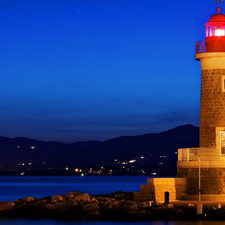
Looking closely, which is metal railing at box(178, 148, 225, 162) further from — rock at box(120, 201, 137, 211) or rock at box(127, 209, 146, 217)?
rock at box(127, 209, 146, 217)

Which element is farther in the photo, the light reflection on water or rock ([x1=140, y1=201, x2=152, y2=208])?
rock ([x1=140, y1=201, x2=152, y2=208])

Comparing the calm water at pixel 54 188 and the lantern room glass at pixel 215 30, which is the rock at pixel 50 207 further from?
the calm water at pixel 54 188

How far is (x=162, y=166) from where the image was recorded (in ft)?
630

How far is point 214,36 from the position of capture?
24.9 meters

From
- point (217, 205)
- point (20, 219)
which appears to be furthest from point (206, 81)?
point (20, 219)

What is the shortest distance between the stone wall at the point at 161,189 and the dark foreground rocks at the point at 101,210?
571 millimetres

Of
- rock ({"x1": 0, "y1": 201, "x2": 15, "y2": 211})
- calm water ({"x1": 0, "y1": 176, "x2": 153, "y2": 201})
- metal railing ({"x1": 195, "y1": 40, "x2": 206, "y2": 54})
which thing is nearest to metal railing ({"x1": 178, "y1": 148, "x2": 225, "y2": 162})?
metal railing ({"x1": 195, "y1": 40, "x2": 206, "y2": 54})

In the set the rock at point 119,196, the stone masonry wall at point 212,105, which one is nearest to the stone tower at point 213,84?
the stone masonry wall at point 212,105

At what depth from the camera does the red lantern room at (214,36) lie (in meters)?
24.8

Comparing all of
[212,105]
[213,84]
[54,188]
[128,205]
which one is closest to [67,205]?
[128,205]

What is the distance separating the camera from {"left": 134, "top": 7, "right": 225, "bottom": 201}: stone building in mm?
23969

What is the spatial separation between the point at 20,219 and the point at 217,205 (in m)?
8.33

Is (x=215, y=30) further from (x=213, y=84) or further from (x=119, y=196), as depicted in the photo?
(x=119, y=196)

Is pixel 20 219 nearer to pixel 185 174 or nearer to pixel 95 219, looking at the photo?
pixel 95 219
